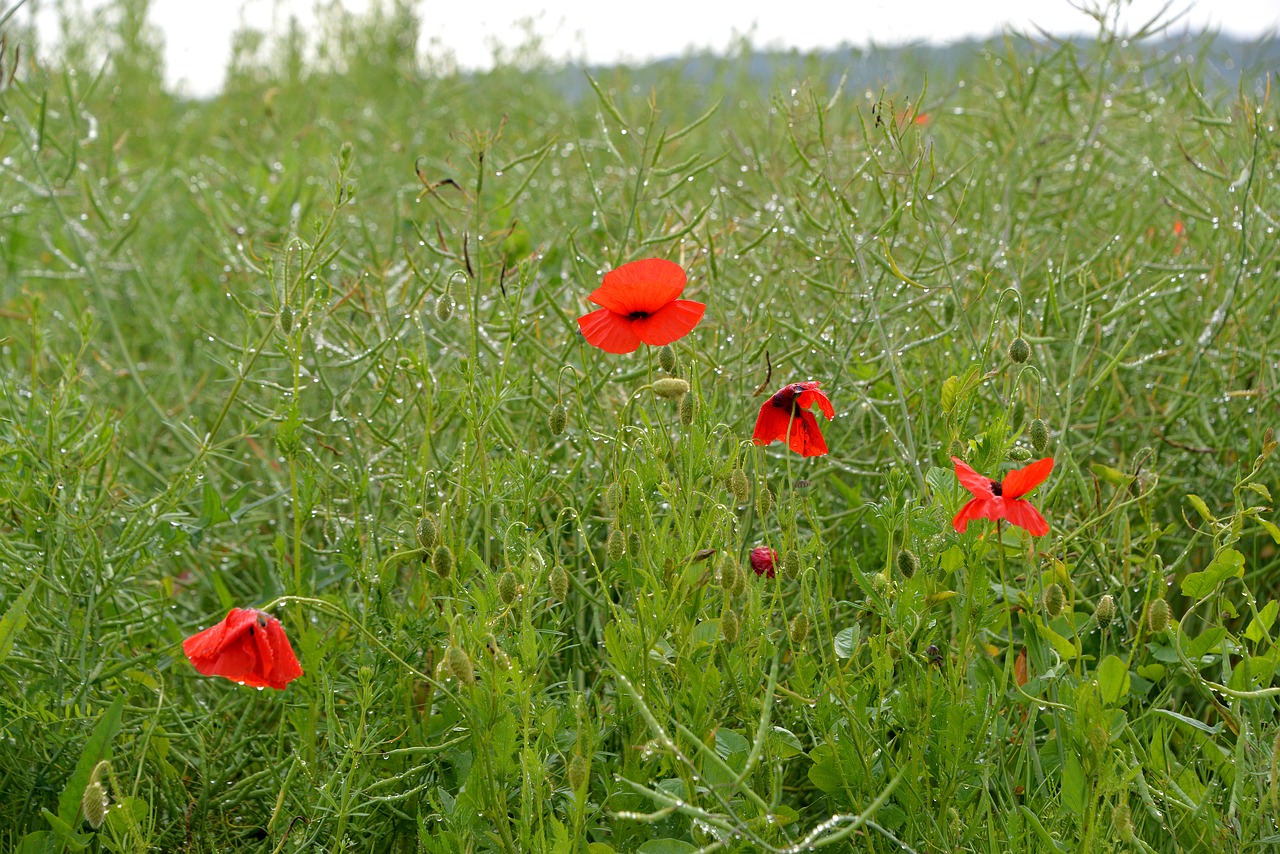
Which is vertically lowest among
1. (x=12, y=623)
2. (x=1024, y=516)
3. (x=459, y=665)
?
(x=12, y=623)

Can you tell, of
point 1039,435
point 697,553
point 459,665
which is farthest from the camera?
point 1039,435

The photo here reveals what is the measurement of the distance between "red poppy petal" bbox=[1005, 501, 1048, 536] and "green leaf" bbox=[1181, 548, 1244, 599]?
9.9 inches

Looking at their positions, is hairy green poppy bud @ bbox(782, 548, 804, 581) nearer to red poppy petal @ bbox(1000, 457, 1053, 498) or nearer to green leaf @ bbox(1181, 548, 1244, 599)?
red poppy petal @ bbox(1000, 457, 1053, 498)

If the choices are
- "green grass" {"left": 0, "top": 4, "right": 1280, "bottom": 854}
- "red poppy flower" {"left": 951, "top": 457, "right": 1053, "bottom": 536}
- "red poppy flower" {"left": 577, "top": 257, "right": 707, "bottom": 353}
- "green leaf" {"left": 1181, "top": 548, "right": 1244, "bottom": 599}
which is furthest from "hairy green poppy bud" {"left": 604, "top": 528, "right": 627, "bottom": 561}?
"green leaf" {"left": 1181, "top": 548, "right": 1244, "bottom": 599}

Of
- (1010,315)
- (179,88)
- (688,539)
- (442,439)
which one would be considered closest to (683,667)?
(688,539)

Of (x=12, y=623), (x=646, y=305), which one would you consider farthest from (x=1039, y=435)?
(x=12, y=623)

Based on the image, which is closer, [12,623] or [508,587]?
[508,587]

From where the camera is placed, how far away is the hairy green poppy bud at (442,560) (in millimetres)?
1080

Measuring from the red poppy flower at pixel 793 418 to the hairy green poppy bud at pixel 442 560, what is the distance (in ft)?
1.12

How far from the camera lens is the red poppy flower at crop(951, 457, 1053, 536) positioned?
1004 millimetres

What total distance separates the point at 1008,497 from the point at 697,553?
291 millimetres

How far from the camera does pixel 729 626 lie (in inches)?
39.4

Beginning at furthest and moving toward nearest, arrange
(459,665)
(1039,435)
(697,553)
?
(1039,435)
(697,553)
(459,665)

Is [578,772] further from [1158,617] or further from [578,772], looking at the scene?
[1158,617]
